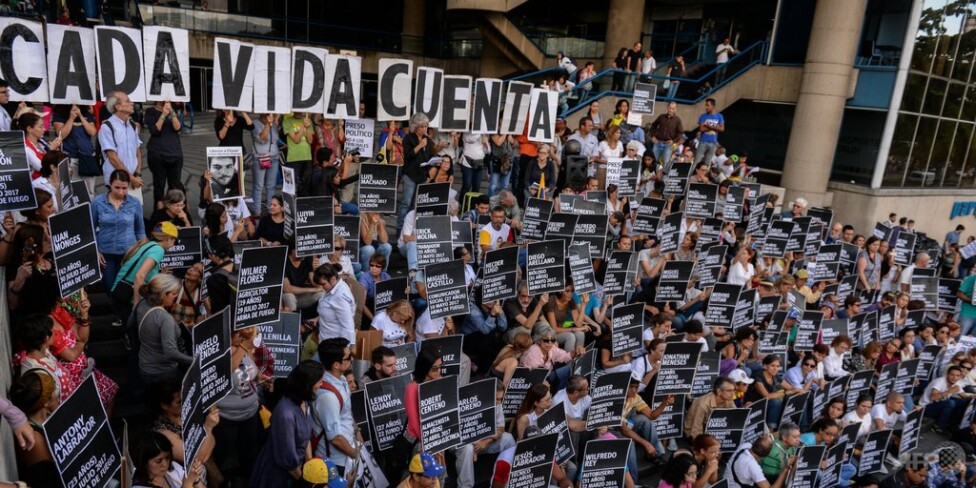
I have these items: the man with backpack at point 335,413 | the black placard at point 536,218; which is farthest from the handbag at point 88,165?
the black placard at point 536,218

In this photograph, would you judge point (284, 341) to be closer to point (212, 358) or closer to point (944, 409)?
point (212, 358)

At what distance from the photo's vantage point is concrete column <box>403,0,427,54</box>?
27984 millimetres

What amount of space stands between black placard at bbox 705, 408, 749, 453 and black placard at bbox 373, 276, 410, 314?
373 cm

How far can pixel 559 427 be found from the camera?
6414mm

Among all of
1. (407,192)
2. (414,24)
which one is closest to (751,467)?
(407,192)

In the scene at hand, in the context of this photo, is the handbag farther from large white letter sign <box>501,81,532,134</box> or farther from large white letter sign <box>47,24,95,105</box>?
large white letter sign <box>501,81,532,134</box>

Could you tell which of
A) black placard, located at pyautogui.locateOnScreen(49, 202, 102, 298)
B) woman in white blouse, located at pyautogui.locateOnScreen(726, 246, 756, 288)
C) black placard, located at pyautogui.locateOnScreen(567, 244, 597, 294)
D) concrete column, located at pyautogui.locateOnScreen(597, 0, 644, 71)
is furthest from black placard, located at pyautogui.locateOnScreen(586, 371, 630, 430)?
concrete column, located at pyautogui.locateOnScreen(597, 0, 644, 71)

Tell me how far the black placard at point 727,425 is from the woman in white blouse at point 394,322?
359 centimetres

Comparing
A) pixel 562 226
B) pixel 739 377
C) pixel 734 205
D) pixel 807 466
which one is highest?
pixel 734 205

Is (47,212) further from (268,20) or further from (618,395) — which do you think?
(268,20)

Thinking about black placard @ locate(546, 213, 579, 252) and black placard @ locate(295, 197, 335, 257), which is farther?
black placard @ locate(546, 213, 579, 252)

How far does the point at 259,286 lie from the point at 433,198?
12.1ft

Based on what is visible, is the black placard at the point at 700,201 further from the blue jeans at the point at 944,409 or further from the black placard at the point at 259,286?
the black placard at the point at 259,286

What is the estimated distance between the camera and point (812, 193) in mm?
20391
